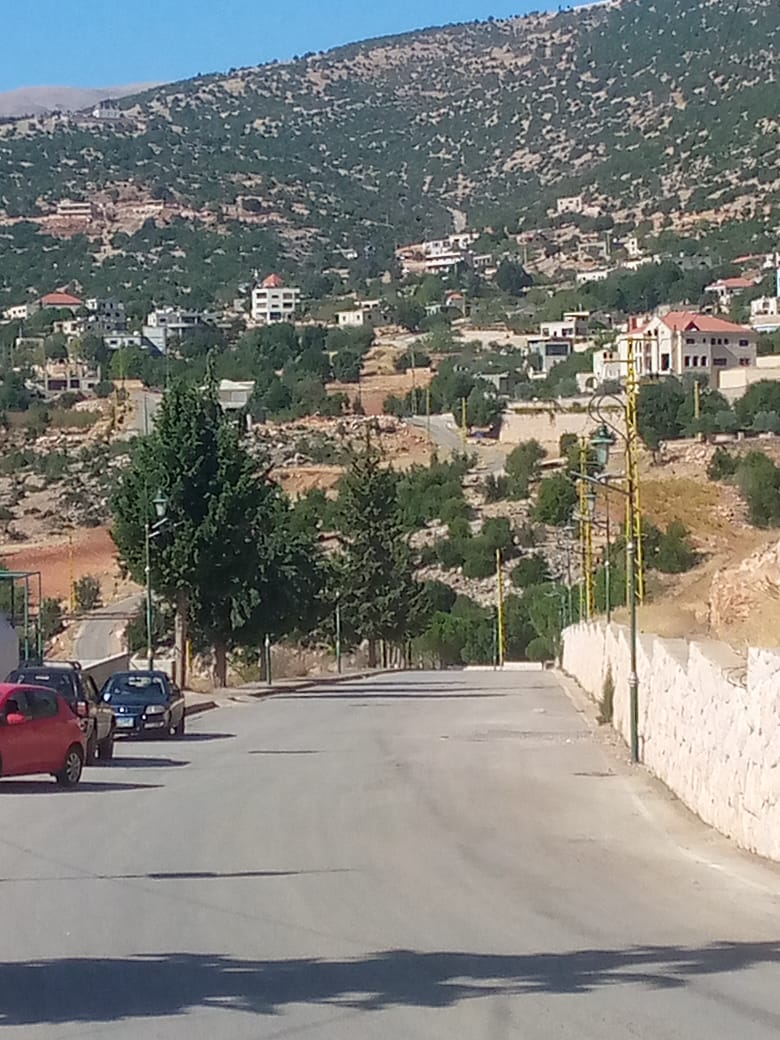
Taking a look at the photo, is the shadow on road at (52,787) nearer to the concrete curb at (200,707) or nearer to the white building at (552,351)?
the concrete curb at (200,707)

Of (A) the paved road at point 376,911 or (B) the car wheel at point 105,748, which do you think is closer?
(A) the paved road at point 376,911

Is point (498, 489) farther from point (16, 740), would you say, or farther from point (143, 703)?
point (16, 740)

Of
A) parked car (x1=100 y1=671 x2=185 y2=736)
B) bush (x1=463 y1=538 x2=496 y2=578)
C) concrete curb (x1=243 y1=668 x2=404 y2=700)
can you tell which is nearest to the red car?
parked car (x1=100 y1=671 x2=185 y2=736)

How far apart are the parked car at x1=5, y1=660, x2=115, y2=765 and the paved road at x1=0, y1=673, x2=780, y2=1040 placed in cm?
173

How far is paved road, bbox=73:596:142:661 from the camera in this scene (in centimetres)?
8819

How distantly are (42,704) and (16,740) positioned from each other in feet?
2.60

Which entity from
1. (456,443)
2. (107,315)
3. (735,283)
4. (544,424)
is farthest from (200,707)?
(107,315)

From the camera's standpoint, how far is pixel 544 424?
5118 inches

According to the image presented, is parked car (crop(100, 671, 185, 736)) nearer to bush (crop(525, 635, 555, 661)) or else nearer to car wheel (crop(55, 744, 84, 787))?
car wheel (crop(55, 744, 84, 787))

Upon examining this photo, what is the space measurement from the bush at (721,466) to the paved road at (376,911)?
7653cm

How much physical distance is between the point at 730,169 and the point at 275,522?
419 feet

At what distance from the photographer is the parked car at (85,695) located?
1102 inches

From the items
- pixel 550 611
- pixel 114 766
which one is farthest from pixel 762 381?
pixel 114 766

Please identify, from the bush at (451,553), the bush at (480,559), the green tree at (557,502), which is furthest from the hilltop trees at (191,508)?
the bush at (451,553)
